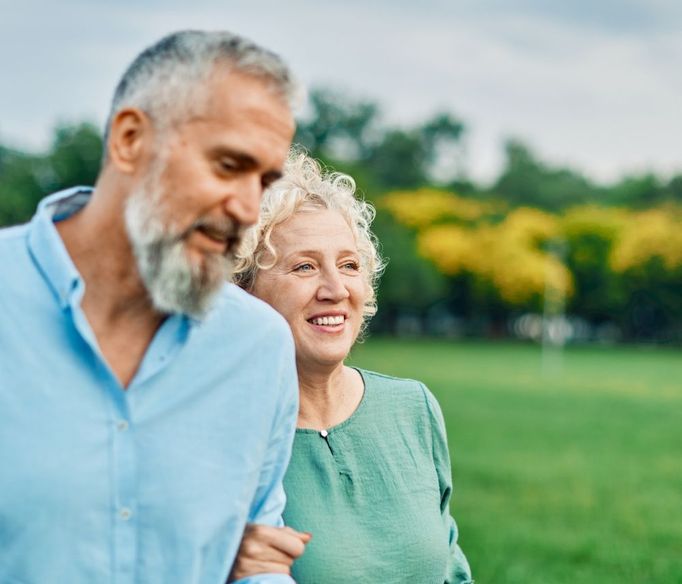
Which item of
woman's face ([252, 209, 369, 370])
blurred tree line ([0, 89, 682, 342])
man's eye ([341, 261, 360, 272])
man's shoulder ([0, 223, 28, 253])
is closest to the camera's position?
man's shoulder ([0, 223, 28, 253])

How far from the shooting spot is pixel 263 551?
7.70 ft

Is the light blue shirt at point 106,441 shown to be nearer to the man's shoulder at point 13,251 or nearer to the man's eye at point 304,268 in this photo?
the man's shoulder at point 13,251

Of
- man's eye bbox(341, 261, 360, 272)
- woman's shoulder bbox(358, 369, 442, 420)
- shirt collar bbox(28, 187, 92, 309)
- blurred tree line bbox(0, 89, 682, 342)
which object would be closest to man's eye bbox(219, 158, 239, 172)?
shirt collar bbox(28, 187, 92, 309)

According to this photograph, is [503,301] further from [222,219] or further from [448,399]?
[222,219]

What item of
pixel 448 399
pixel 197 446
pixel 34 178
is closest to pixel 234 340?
pixel 197 446

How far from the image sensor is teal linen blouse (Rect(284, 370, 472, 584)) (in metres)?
2.87

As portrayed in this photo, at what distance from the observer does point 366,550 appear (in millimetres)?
2891

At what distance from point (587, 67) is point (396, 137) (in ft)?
70.9

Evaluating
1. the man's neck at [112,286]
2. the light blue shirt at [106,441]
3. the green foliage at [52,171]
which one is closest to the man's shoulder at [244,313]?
the light blue shirt at [106,441]

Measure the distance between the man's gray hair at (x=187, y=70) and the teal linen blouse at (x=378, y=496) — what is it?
47.7 inches

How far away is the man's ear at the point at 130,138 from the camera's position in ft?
7.04

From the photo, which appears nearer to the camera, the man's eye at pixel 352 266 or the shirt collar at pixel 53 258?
the shirt collar at pixel 53 258

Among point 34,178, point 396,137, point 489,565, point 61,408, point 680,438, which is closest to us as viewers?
point 61,408

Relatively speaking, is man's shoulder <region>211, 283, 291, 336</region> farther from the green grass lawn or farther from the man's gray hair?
the green grass lawn
